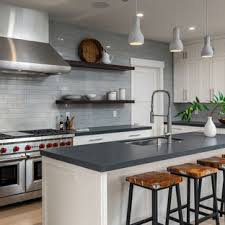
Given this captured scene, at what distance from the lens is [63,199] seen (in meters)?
2.48

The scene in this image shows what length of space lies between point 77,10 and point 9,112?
5.77 feet

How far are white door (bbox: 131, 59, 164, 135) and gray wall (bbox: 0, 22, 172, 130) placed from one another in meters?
0.17

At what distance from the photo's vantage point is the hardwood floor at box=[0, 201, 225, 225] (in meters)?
3.30

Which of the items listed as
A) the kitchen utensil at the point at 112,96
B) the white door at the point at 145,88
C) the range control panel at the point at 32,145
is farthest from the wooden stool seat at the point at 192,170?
the white door at the point at 145,88

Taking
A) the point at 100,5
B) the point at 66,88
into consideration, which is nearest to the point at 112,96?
the point at 66,88

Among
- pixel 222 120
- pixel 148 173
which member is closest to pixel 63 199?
pixel 148 173

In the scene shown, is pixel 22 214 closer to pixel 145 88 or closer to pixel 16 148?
pixel 16 148

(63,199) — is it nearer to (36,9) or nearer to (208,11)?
(36,9)

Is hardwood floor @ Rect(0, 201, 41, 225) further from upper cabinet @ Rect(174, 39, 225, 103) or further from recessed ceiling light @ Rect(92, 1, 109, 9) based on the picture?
upper cabinet @ Rect(174, 39, 225, 103)

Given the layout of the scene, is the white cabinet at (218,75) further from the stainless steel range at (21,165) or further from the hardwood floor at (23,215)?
the stainless steel range at (21,165)

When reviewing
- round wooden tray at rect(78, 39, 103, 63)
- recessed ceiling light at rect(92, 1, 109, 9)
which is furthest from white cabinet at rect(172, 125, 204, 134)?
recessed ceiling light at rect(92, 1, 109, 9)

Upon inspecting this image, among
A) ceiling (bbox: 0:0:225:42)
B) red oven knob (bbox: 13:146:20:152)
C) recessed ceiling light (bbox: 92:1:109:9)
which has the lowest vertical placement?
red oven knob (bbox: 13:146:20:152)

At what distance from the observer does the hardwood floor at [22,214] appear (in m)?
3.32

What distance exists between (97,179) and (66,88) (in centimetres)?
299
